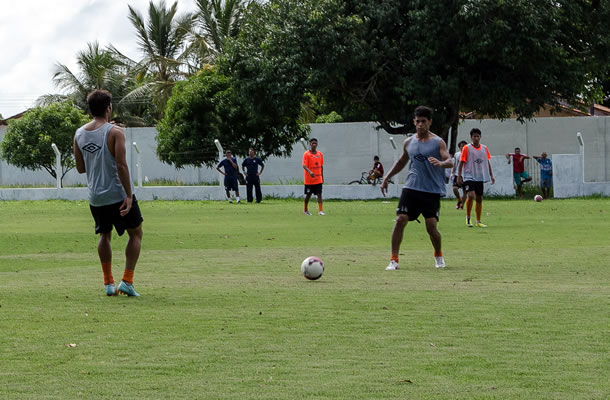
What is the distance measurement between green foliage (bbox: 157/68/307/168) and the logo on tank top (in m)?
29.4

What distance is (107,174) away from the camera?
8.79 metres

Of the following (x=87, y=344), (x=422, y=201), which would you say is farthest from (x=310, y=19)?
(x=87, y=344)

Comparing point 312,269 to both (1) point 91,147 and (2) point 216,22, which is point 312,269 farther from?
(2) point 216,22

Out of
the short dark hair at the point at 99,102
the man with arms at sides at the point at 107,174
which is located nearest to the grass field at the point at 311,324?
the man with arms at sides at the point at 107,174

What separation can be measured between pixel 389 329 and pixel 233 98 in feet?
104

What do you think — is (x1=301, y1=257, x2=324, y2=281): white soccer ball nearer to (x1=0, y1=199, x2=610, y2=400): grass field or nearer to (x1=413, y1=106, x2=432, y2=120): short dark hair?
(x1=0, y1=199, x2=610, y2=400): grass field

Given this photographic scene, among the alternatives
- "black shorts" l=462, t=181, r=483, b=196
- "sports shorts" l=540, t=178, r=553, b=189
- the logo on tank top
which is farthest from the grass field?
"sports shorts" l=540, t=178, r=553, b=189

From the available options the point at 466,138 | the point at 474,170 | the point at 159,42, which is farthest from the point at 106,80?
the point at 474,170

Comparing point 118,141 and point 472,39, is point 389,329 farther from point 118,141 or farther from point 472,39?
point 472,39

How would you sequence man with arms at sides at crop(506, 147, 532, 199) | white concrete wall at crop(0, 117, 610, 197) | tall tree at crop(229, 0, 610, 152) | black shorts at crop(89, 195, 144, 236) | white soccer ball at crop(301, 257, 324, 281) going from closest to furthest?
black shorts at crop(89, 195, 144, 236)
white soccer ball at crop(301, 257, 324, 281)
tall tree at crop(229, 0, 610, 152)
man with arms at sides at crop(506, 147, 532, 199)
white concrete wall at crop(0, 117, 610, 197)

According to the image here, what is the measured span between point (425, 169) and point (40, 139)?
34.8 m

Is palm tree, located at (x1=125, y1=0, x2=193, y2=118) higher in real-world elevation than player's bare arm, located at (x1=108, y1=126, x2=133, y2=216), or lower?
higher

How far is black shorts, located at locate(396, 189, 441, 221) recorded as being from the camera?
11477 millimetres

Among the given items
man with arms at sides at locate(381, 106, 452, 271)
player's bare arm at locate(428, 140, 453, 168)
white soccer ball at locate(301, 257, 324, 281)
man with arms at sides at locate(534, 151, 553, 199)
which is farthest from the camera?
man with arms at sides at locate(534, 151, 553, 199)
